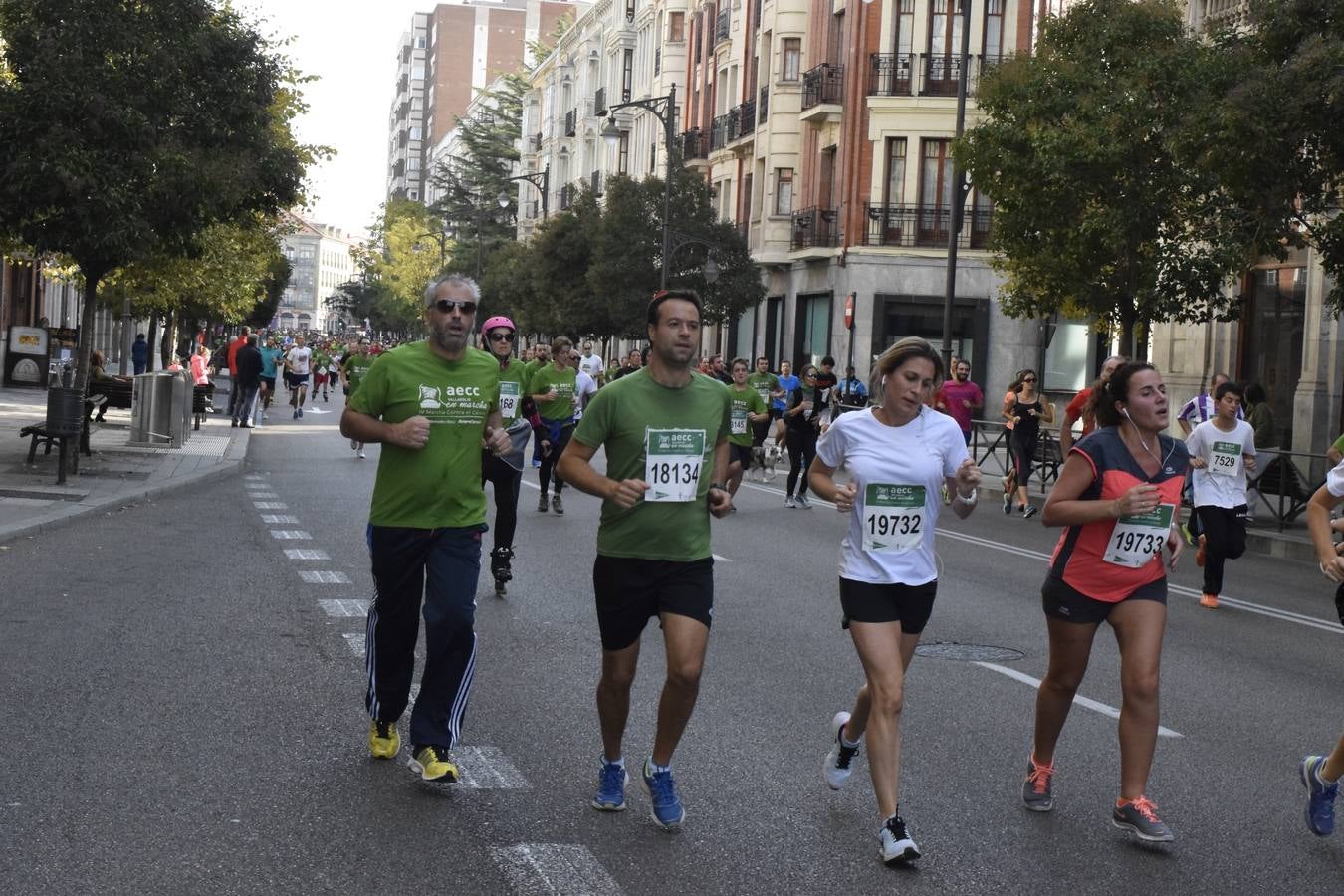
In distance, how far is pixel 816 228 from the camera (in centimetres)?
4934

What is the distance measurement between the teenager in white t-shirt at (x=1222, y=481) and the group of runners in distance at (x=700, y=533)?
280 inches

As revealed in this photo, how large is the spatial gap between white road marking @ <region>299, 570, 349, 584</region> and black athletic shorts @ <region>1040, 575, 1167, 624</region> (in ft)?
23.0

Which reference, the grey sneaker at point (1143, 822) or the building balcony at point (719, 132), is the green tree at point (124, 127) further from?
the building balcony at point (719, 132)

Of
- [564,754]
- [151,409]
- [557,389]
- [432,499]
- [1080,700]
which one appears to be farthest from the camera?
[151,409]

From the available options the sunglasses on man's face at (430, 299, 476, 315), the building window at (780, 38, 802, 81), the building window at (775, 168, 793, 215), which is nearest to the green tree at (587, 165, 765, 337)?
the building window at (775, 168, 793, 215)

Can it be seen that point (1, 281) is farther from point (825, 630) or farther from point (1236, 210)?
point (825, 630)

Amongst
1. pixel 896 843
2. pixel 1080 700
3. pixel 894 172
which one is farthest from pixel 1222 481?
pixel 894 172

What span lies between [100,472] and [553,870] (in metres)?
17.4

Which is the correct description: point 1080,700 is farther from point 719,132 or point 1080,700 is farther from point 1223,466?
point 719,132

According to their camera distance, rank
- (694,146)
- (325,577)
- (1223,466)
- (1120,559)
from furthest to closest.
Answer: (694,146) < (1223,466) < (325,577) < (1120,559)

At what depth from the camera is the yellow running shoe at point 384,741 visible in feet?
22.9

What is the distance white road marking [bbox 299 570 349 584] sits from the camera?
498 inches

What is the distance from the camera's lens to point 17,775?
650 cm

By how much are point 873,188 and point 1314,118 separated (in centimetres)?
2987
